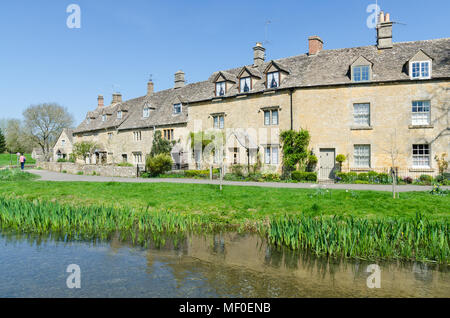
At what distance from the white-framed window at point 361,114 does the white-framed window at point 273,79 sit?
688 cm

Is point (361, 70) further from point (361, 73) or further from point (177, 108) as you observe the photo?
point (177, 108)

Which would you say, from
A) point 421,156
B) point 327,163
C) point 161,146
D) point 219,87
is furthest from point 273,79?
point 421,156

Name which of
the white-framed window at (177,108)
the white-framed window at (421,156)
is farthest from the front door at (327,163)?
the white-framed window at (177,108)

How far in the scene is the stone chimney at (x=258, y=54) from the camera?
107 ft

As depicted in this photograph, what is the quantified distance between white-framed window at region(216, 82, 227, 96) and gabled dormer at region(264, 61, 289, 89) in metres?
4.86

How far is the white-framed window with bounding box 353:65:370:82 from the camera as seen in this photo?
24.6 meters

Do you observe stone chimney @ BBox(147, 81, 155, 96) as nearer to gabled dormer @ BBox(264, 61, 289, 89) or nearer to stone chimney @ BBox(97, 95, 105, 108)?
stone chimney @ BBox(97, 95, 105, 108)

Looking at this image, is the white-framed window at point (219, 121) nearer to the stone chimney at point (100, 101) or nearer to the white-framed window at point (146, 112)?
the white-framed window at point (146, 112)

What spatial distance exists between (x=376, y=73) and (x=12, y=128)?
82.9 metres

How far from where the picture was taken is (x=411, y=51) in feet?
81.9

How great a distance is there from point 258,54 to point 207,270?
29101 millimetres

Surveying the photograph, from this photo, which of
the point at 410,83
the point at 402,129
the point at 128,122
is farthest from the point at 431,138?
the point at 128,122
